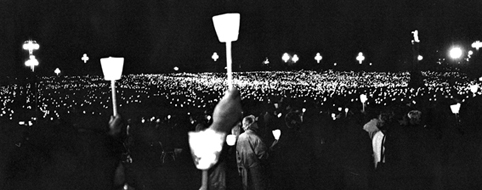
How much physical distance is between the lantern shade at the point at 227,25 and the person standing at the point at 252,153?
259 cm

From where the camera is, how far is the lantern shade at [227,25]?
19.4ft

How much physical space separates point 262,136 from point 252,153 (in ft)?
14.3

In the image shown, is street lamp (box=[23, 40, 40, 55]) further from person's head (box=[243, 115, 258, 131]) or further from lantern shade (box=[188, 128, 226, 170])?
lantern shade (box=[188, 128, 226, 170])

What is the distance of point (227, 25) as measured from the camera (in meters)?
5.96

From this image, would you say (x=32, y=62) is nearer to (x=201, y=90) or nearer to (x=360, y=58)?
(x=201, y=90)

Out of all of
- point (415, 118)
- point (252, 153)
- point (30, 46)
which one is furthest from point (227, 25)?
point (30, 46)

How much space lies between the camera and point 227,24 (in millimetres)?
5953

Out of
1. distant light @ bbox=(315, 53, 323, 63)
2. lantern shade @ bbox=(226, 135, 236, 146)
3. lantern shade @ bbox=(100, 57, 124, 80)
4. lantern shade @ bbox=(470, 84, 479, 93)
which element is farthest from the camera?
distant light @ bbox=(315, 53, 323, 63)

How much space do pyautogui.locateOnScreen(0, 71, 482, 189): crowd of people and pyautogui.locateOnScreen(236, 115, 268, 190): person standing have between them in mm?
24

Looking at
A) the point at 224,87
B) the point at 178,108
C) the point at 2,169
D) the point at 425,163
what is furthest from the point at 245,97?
the point at 2,169

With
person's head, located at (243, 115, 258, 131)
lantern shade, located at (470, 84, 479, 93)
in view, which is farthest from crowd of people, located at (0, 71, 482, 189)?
lantern shade, located at (470, 84, 479, 93)

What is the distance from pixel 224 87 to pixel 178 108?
127 inches

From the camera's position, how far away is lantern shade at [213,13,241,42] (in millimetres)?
5926

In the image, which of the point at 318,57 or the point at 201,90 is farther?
the point at 318,57
